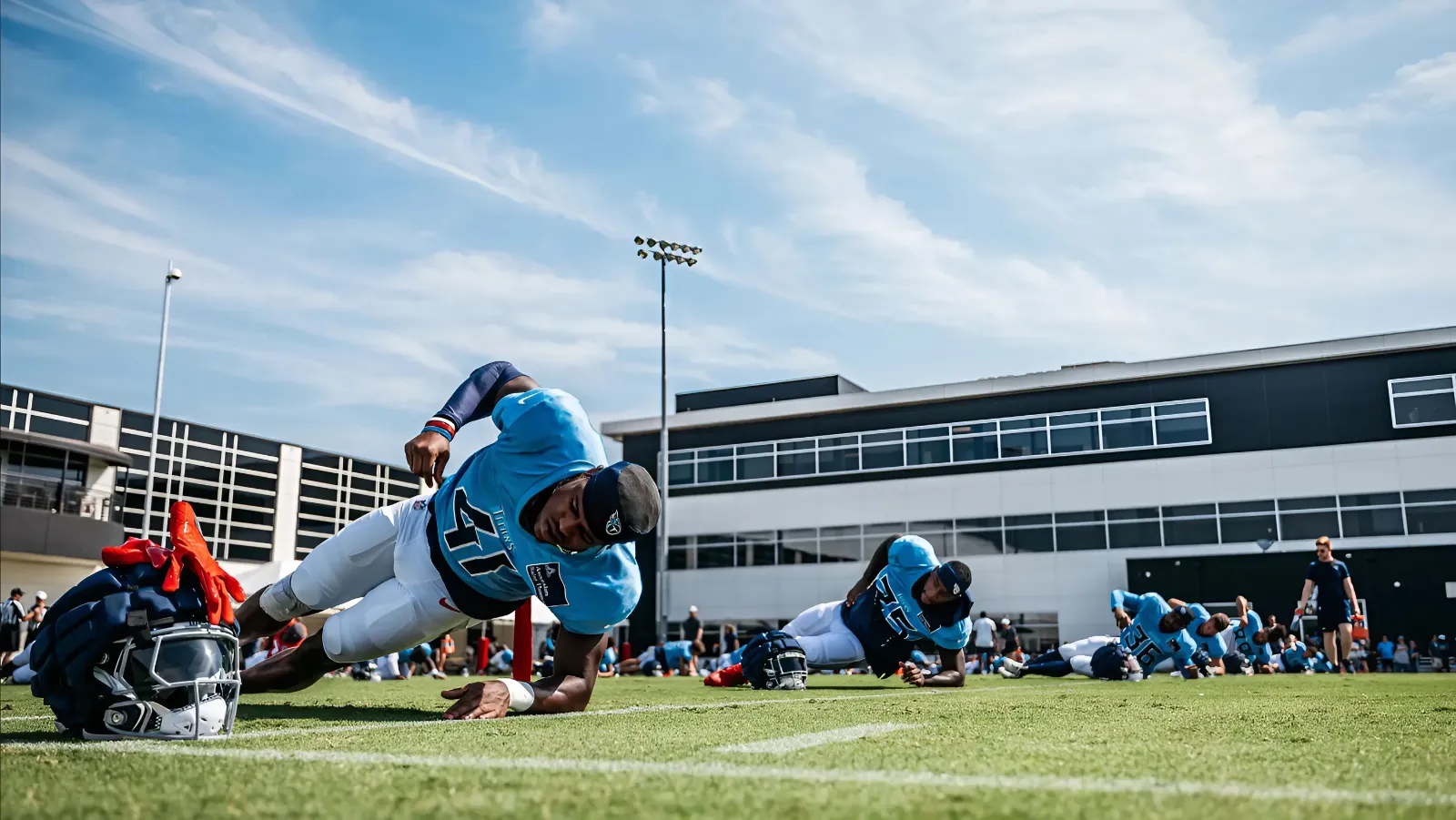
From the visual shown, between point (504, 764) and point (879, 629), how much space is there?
24.8ft

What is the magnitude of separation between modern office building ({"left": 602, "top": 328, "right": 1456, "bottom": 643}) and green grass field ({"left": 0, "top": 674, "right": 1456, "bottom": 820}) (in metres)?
28.5

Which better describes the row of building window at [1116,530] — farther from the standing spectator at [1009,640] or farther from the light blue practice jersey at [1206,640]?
the light blue practice jersey at [1206,640]

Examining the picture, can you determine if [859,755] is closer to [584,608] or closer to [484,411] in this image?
[584,608]

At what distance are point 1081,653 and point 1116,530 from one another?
1863cm

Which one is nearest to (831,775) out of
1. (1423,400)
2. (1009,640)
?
(1009,640)

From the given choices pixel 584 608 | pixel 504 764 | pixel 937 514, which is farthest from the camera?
pixel 937 514

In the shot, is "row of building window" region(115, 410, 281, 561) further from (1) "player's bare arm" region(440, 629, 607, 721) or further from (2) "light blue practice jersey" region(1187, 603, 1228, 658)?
(1) "player's bare arm" region(440, 629, 607, 721)

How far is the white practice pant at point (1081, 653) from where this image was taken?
14.9 m

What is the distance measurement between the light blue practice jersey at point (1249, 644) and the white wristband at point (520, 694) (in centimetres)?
1728

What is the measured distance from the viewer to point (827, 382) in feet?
131

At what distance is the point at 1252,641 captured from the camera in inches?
780

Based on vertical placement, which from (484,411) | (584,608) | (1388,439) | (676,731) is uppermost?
(1388,439)

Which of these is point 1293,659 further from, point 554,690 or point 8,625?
point 8,625

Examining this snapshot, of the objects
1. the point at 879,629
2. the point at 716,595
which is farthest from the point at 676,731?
the point at 716,595
